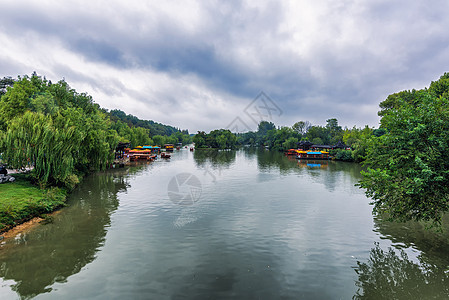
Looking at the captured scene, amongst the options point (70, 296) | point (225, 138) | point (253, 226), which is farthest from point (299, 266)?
point (225, 138)

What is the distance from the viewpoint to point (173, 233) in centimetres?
1568

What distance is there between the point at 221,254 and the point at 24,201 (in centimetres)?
1646

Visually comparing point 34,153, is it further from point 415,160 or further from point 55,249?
point 415,160

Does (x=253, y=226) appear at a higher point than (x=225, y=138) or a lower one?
lower

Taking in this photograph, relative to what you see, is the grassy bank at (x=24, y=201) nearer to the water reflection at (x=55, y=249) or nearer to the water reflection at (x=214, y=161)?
the water reflection at (x=55, y=249)

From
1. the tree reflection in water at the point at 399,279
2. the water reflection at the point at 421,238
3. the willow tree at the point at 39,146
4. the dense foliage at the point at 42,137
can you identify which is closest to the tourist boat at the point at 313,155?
the water reflection at the point at 421,238

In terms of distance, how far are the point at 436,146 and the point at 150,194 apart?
25.4m

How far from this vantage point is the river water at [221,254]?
32.5 ft

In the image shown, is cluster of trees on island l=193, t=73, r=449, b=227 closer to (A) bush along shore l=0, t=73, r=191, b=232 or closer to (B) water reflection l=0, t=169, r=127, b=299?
(B) water reflection l=0, t=169, r=127, b=299

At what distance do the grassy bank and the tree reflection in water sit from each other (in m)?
21.6

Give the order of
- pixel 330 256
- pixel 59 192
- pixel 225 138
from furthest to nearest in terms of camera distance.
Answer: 1. pixel 225 138
2. pixel 59 192
3. pixel 330 256

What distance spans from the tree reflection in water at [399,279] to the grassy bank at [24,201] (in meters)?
21.6

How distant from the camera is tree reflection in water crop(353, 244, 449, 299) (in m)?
9.67

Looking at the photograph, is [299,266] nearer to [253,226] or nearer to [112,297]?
[253,226]
